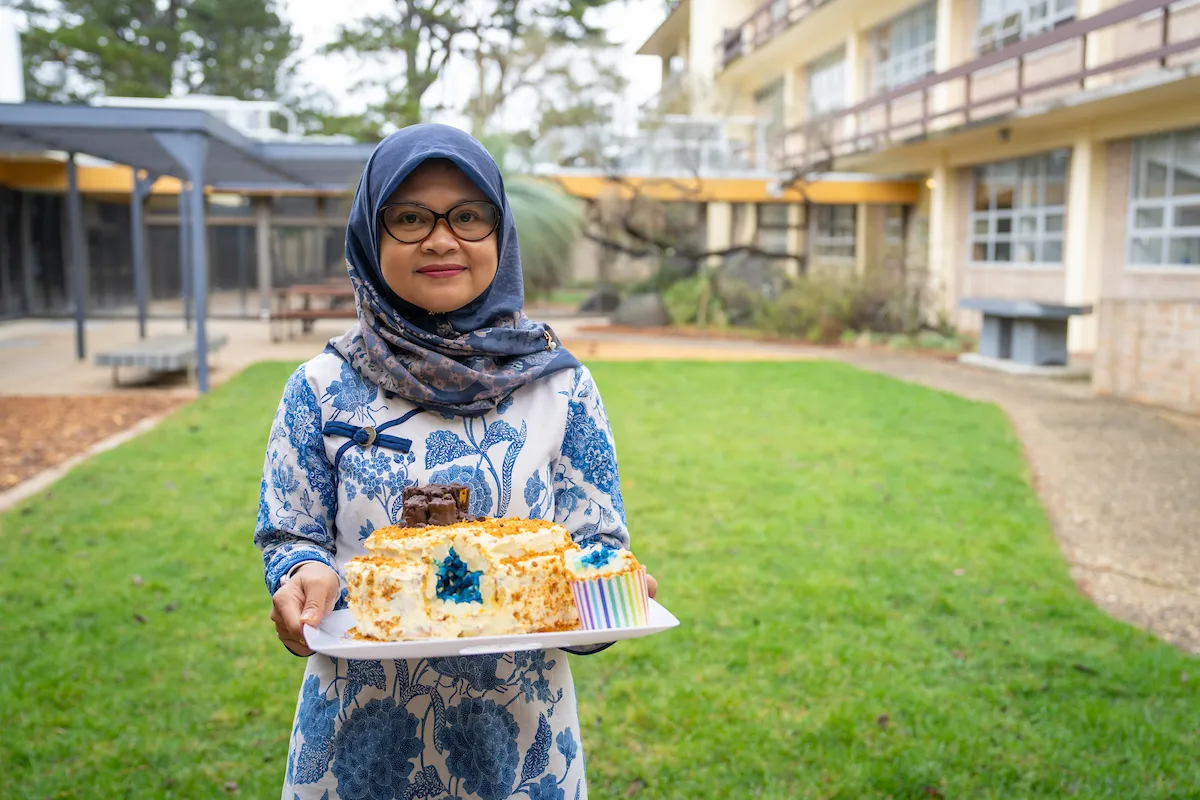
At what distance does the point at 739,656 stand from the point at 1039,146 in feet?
54.6

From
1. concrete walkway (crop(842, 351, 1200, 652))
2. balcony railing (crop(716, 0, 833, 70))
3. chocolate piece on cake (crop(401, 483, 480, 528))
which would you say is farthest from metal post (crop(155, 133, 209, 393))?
balcony railing (crop(716, 0, 833, 70))

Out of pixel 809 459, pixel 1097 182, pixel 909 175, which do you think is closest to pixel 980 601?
pixel 809 459

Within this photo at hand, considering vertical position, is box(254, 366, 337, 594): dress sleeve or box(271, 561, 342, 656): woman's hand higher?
box(254, 366, 337, 594): dress sleeve

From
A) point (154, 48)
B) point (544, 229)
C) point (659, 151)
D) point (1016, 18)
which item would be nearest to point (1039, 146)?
point (1016, 18)

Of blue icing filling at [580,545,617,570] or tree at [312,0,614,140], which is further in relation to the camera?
tree at [312,0,614,140]

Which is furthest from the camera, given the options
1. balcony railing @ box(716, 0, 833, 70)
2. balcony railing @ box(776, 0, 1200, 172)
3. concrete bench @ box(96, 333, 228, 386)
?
balcony railing @ box(716, 0, 833, 70)

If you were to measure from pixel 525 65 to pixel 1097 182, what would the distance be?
18.1 metres

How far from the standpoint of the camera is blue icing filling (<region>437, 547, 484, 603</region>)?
172 cm

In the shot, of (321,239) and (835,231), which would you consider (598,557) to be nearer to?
(321,239)

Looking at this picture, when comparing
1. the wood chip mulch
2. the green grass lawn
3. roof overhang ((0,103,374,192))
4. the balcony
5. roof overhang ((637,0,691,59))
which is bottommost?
the green grass lawn

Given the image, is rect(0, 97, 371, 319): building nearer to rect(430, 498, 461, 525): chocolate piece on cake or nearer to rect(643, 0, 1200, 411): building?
rect(643, 0, 1200, 411): building

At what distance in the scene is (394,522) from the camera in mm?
1832

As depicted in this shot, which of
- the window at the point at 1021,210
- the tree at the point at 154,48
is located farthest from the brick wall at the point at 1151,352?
the tree at the point at 154,48

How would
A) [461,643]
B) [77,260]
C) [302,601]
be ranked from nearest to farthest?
1. [461,643]
2. [302,601]
3. [77,260]
